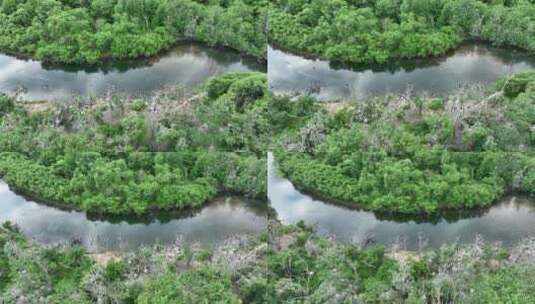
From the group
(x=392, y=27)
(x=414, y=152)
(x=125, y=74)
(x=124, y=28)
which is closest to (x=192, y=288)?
(x=414, y=152)

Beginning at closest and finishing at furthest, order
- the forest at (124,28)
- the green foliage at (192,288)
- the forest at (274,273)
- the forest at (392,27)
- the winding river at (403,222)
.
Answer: the green foliage at (192,288), the forest at (274,273), the winding river at (403,222), the forest at (124,28), the forest at (392,27)

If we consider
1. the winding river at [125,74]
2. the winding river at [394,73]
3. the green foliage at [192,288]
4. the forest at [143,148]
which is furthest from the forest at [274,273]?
the winding river at [125,74]

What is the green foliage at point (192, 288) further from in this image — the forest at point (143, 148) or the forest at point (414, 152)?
the forest at point (414, 152)

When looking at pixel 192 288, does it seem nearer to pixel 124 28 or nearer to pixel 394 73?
pixel 124 28

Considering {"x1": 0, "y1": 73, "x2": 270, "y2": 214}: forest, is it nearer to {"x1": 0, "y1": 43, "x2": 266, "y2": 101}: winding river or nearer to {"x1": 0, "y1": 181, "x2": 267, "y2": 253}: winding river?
{"x1": 0, "y1": 181, "x2": 267, "y2": 253}: winding river

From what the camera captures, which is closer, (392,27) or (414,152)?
(414,152)

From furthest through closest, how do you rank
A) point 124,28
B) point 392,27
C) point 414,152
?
point 124,28
point 392,27
point 414,152

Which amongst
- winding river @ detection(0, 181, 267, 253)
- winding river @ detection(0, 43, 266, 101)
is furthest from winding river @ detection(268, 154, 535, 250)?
winding river @ detection(0, 43, 266, 101)

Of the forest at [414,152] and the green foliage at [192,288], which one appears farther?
the forest at [414,152]
